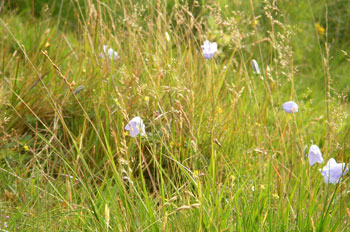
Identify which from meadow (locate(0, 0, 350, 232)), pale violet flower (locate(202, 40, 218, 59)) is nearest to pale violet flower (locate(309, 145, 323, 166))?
meadow (locate(0, 0, 350, 232))

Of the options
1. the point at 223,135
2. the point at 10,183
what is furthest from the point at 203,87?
the point at 10,183

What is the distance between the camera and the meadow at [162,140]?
1.45 meters

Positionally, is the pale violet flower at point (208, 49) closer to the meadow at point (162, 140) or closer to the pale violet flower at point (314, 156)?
the meadow at point (162, 140)

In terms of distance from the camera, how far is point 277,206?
58.6 inches

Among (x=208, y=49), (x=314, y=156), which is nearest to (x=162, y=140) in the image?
(x=314, y=156)

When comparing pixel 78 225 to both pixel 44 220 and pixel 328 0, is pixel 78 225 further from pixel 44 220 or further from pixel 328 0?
pixel 328 0

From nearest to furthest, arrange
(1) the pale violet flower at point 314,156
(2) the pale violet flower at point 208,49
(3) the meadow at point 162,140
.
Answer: (3) the meadow at point 162,140 < (1) the pale violet flower at point 314,156 < (2) the pale violet flower at point 208,49

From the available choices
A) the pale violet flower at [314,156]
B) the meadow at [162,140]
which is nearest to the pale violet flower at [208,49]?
the meadow at [162,140]

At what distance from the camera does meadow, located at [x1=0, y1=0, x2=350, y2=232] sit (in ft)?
4.76

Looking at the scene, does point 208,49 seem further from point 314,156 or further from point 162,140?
point 162,140

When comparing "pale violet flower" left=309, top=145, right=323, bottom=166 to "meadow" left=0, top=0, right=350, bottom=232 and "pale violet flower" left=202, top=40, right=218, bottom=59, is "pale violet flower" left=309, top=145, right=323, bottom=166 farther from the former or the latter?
"pale violet flower" left=202, top=40, right=218, bottom=59

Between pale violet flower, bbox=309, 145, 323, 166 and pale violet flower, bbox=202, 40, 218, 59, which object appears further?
pale violet flower, bbox=202, 40, 218, 59

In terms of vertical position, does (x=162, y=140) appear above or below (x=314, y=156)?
above

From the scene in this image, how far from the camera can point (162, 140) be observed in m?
1.44
